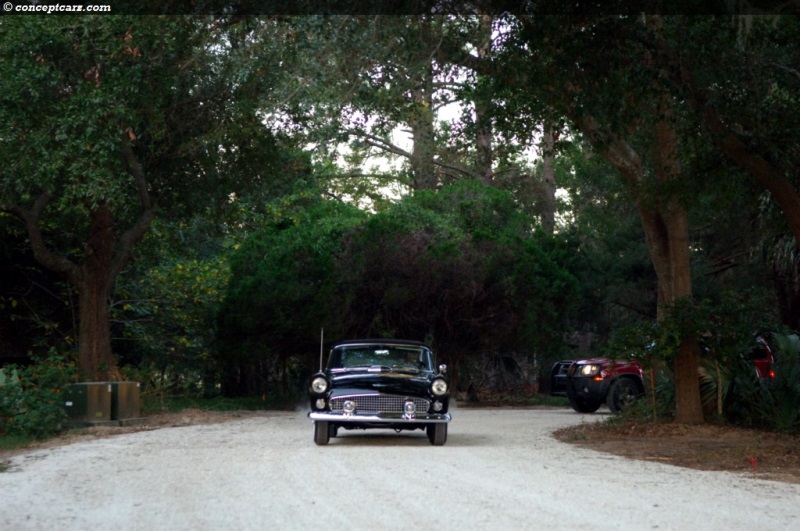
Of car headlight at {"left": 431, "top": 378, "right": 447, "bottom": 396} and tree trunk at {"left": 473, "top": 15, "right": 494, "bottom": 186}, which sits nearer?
car headlight at {"left": 431, "top": 378, "right": 447, "bottom": 396}

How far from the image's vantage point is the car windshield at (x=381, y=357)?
16.0 metres

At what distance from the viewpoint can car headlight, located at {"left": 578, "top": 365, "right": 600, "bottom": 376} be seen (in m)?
23.0

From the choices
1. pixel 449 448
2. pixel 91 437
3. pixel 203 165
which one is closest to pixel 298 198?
pixel 203 165

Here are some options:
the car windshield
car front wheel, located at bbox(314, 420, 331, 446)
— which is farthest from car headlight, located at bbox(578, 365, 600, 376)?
car front wheel, located at bbox(314, 420, 331, 446)

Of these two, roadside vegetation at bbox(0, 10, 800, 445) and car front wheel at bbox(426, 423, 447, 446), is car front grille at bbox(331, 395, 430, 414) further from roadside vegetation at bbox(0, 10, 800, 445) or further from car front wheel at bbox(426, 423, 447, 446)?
roadside vegetation at bbox(0, 10, 800, 445)

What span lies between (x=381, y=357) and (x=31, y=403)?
5.97 metres

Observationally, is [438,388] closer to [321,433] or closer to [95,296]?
[321,433]

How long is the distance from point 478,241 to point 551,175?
38.6ft

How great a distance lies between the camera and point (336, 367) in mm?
15992

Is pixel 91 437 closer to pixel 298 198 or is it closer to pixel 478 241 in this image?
pixel 478 241

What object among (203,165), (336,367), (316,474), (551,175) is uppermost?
(551,175)

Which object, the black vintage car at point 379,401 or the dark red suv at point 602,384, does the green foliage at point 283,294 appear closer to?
the dark red suv at point 602,384

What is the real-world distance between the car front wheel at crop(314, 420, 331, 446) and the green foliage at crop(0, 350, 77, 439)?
4934mm

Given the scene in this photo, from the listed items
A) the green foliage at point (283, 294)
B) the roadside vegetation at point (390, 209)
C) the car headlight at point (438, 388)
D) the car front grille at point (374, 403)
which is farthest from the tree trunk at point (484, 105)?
the green foliage at point (283, 294)
